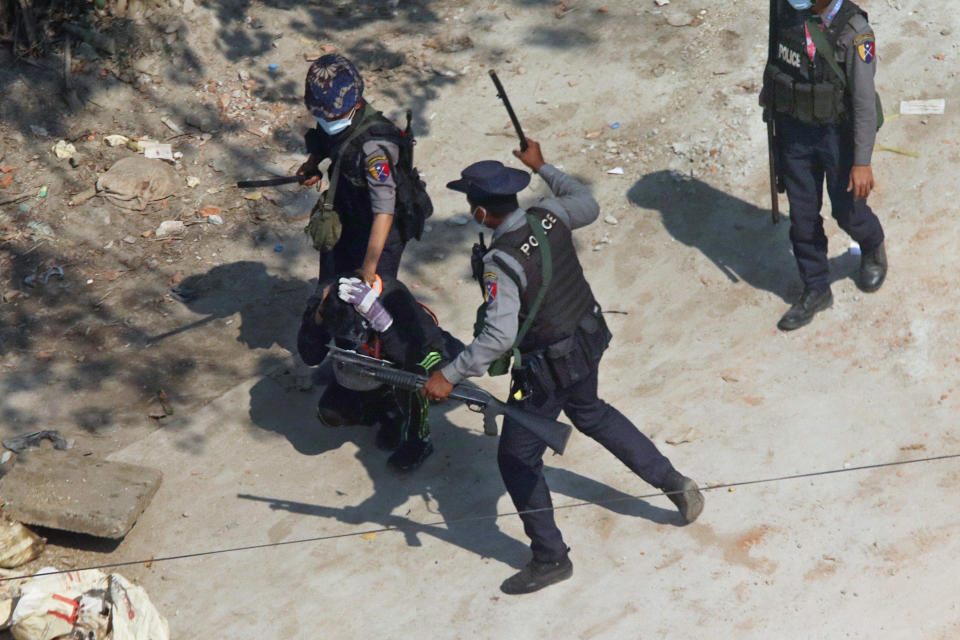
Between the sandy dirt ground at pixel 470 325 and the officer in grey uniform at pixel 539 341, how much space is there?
1.11 ft

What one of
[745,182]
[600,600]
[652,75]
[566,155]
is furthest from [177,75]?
[600,600]

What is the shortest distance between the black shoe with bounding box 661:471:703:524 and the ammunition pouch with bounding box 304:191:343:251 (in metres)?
1.97

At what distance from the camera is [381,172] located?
4.86 metres

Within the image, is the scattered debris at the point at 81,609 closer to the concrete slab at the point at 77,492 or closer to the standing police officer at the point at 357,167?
the concrete slab at the point at 77,492

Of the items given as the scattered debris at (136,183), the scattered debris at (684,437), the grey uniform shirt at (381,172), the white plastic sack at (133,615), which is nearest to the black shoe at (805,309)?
the scattered debris at (684,437)

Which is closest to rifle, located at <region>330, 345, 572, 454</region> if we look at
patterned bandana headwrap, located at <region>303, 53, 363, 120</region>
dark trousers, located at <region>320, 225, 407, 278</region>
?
dark trousers, located at <region>320, 225, 407, 278</region>

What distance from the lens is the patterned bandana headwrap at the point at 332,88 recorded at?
15.8ft

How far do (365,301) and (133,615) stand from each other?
166 centimetres

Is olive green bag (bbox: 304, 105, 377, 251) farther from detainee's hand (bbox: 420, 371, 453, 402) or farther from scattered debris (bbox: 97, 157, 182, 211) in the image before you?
scattered debris (bbox: 97, 157, 182, 211)

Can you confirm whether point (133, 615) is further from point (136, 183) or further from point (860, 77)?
point (860, 77)

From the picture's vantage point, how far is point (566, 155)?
24.3 ft

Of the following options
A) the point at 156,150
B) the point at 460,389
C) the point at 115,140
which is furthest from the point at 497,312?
the point at 115,140

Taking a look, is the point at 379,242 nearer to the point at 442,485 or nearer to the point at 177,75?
the point at 442,485

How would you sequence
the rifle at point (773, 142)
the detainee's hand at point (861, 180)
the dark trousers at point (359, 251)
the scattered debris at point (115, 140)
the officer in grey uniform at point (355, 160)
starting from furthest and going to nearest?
the scattered debris at point (115, 140)
the rifle at point (773, 142)
the detainee's hand at point (861, 180)
the dark trousers at point (359, 251)
the officer in grey uniform at point (355, 160)
